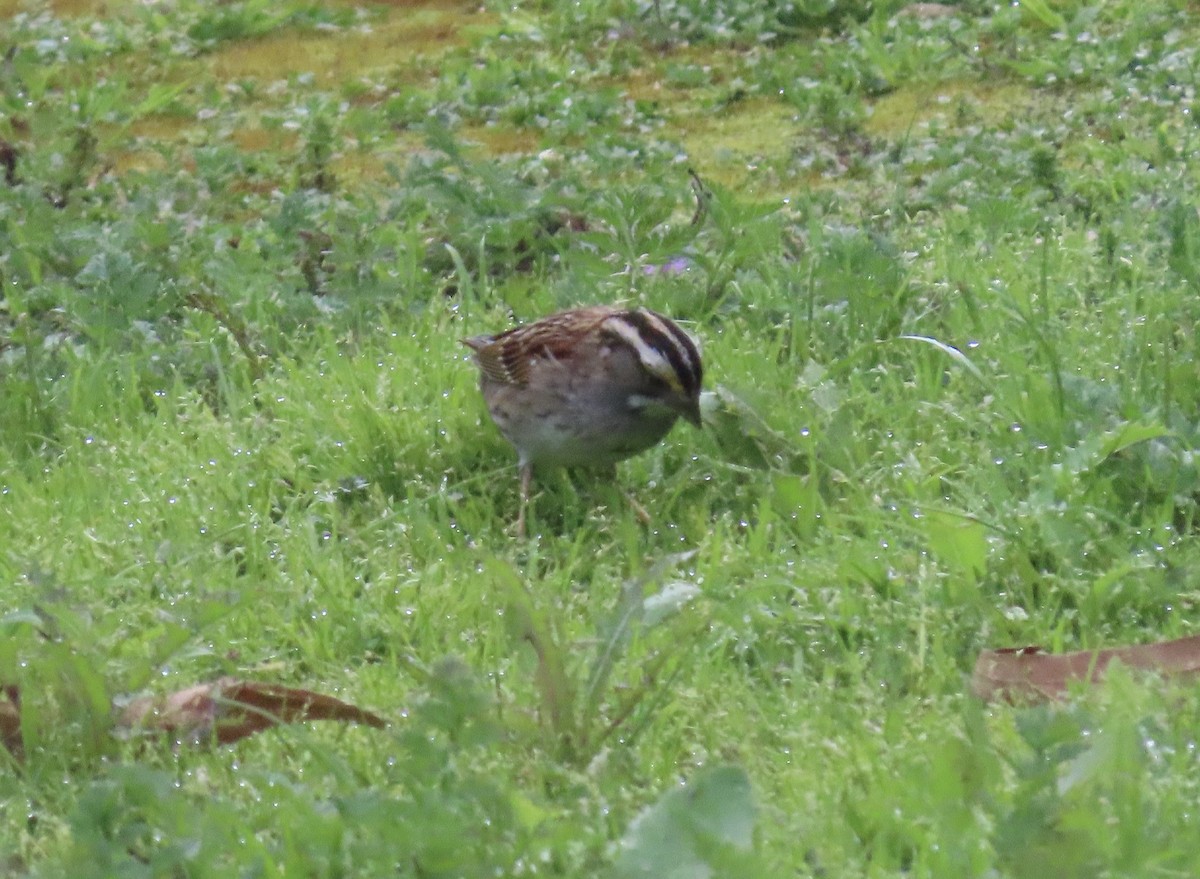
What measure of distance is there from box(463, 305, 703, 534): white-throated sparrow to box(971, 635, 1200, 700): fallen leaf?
4.65 ft

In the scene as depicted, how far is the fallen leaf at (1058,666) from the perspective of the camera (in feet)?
12.0

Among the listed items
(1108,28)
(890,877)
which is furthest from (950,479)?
(1108,28)

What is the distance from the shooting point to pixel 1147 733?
3.28m

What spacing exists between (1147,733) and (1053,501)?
1082 millimetres

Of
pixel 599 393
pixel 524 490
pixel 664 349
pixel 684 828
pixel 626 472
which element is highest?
pixel 684 828

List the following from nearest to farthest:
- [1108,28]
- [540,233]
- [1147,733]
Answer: [1147,733], [540,233], [1108,28]

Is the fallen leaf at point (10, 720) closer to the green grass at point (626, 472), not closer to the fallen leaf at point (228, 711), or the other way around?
the green grass at point (626, 472)

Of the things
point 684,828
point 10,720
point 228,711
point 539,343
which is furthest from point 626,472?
point 684,828

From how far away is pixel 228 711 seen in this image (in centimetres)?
372

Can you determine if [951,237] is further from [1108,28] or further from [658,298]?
[1108,28]

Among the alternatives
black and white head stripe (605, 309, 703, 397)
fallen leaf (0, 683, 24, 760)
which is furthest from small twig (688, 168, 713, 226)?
fallen leaf (0, 683, 24, 760)

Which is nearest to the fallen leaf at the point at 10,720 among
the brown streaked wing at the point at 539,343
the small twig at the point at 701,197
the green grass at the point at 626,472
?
the green grass at the point at 626,472

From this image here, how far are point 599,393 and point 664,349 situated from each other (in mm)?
270

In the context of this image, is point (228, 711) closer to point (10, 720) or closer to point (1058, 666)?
point (10, 720)
